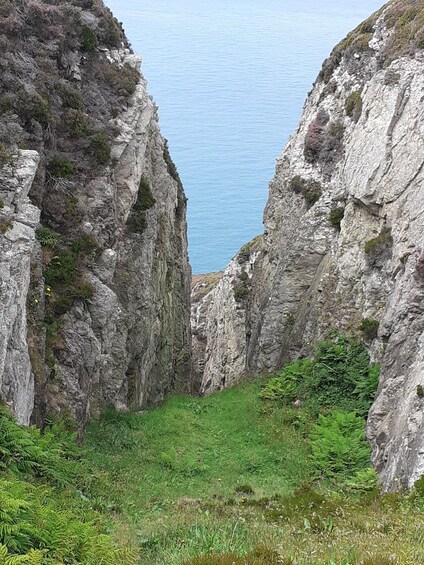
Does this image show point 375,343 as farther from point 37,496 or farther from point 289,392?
point 37,496

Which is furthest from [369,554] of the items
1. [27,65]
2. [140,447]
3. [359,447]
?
[27,65]

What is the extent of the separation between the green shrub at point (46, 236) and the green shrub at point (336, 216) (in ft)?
51.3

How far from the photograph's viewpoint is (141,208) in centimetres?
3072

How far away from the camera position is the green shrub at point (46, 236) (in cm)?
2133

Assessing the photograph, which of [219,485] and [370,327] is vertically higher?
[370,327]

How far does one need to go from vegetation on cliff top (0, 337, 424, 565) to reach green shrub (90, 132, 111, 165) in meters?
10.6

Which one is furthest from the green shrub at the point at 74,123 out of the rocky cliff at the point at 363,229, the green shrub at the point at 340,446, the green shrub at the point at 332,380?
the green shrub at the point at 340,446

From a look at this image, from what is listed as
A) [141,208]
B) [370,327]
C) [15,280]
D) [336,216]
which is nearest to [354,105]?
[336,216]

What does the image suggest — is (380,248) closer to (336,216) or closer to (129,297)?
(336,216)

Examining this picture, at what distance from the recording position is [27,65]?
23891mm

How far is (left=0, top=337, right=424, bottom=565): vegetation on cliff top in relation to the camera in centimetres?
780

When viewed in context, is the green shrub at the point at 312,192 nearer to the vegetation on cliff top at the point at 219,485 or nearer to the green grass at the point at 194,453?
the vegetation on cliff top at the point at 219,485

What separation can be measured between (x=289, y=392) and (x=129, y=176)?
40.8ft

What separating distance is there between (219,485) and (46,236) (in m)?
10.5
